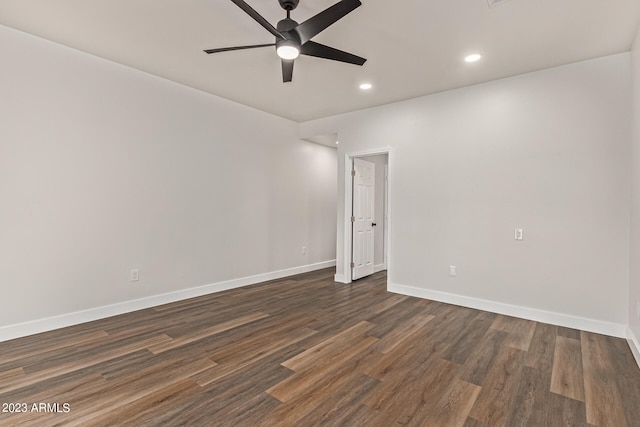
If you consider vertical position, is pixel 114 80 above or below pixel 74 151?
above

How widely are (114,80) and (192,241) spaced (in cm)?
215

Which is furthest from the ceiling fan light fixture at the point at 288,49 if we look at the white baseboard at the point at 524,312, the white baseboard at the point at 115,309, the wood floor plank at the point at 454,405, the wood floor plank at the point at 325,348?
the white baseboard at the point at 524,312

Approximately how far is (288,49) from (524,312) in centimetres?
377

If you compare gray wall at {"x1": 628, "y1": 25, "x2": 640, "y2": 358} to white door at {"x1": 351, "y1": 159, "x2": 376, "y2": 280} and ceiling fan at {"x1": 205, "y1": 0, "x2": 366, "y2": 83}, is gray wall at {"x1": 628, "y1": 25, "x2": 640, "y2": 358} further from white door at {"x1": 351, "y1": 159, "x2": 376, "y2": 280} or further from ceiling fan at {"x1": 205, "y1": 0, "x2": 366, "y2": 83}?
white door at {"x1": 351, "y1": 159, "x2": 376, "y2": 280}

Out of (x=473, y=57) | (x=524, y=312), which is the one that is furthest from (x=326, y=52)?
(x=524, y=312)

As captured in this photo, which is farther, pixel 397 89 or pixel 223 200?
pixel 223 200

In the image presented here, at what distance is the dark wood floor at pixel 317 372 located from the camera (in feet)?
6.17

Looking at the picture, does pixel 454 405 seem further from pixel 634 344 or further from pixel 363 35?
pixel 363 35

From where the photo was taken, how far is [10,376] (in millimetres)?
2262

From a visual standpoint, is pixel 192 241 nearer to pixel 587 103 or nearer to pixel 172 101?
pixel 172 101

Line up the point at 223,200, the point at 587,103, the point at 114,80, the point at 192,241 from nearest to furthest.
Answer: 1. the point at 587,103
2. the point at 114,80
3. the point at 192,241
4. the point at 223,200

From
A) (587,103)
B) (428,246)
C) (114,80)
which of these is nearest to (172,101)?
(114,80)

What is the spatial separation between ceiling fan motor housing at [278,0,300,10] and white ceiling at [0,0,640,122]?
0.40 feet

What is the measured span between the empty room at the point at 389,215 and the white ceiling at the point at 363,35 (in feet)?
0.09
